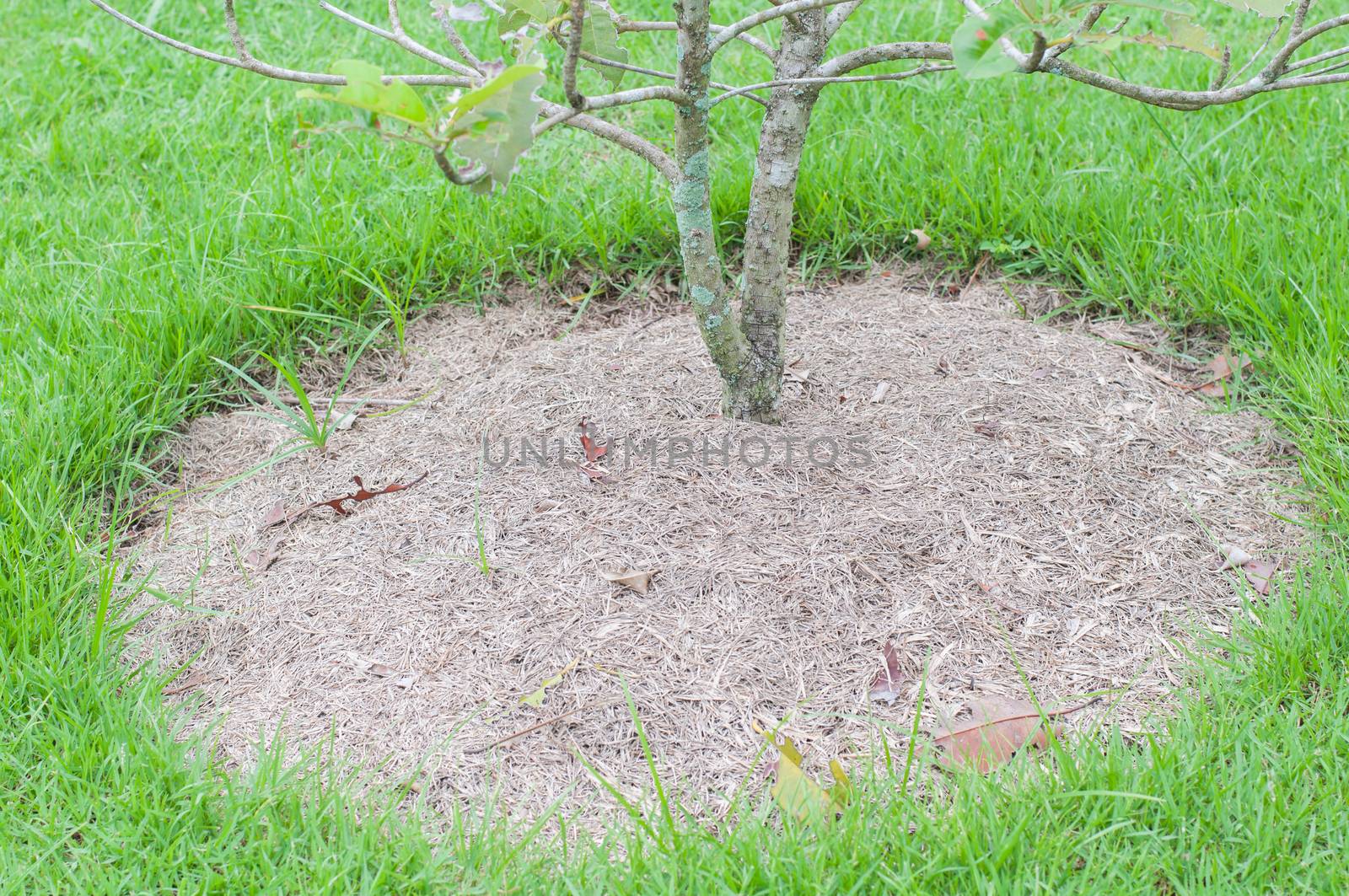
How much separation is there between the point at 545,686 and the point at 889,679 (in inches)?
26.7

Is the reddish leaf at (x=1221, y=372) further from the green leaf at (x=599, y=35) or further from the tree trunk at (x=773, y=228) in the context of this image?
the green leaf at (x=599, y=35)

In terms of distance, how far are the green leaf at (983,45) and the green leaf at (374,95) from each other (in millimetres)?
701

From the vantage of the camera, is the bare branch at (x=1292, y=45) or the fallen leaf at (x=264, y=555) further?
the fallen leaf at (x=264, y=555)

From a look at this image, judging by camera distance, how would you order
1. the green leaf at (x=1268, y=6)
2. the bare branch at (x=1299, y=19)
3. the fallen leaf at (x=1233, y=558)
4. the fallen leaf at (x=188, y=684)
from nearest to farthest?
the green leaf at (x=1268, y=6)
the bare branch at (x=1299, y=19)
the fallen leaf at (x=188, y=684)
the fallen leaf at (x=1233, y=558)

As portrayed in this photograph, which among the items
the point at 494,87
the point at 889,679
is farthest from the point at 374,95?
the point at 889,679

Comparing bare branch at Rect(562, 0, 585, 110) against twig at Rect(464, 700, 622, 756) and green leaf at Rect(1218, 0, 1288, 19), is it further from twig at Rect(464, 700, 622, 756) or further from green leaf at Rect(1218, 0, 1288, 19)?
twig at Rect(464, 700, 622, 756)

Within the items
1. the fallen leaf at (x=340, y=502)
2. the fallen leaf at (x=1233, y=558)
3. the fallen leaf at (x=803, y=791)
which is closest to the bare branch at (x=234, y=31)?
the fallen leaf at (x=340, y=502)

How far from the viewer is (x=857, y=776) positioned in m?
1.95

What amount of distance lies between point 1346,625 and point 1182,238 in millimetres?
1458

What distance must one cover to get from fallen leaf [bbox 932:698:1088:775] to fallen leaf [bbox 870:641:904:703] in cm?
12

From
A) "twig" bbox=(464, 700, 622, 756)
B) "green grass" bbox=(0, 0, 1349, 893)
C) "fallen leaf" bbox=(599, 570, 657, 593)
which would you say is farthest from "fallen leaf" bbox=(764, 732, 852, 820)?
"fallen leaf" bbox=(599, 570, 657, 593)

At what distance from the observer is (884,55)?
2139 millimetres

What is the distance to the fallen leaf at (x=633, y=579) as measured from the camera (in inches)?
89.7

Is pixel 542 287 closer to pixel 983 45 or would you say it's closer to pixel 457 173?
pixel 457 173
